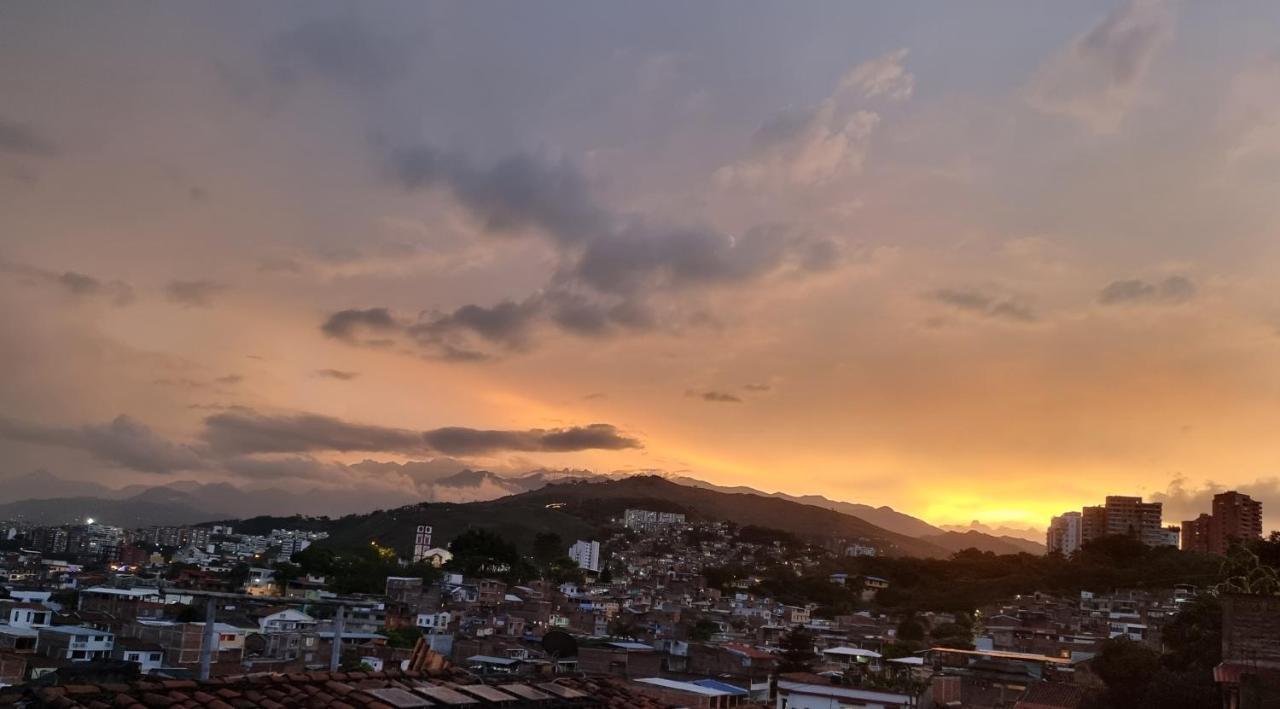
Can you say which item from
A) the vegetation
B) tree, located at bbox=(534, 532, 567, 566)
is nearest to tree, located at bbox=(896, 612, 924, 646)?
the vegetation

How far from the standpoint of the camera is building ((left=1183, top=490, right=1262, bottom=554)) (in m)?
100

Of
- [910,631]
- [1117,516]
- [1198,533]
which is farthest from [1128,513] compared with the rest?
[910,631]

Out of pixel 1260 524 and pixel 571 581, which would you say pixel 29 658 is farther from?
pixel 1260 524

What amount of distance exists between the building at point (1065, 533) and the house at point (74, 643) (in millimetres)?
120615

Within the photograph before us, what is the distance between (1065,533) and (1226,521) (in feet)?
134

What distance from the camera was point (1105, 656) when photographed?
33.3m

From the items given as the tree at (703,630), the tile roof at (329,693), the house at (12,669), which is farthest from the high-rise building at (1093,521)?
the tile roof at (329,693)

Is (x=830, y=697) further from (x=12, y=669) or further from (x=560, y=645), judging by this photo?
(x=12, y=669)

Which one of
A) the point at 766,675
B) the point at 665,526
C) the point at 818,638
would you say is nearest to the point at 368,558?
the point at 818,638

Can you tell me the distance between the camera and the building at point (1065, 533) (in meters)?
134

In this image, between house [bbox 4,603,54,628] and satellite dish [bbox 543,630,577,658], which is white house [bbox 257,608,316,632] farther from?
satellite dish [bbox 543,630,577,658]

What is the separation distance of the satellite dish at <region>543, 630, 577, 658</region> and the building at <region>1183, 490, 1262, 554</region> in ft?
270

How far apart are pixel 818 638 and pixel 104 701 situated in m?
47.9

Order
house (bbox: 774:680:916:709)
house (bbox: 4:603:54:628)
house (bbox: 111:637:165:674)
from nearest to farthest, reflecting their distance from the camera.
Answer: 1. house (bbox: 774:680:916:709)
2. house (bbox: 111:637:165:674)
3. house (bbox: 4:603:54:628)
